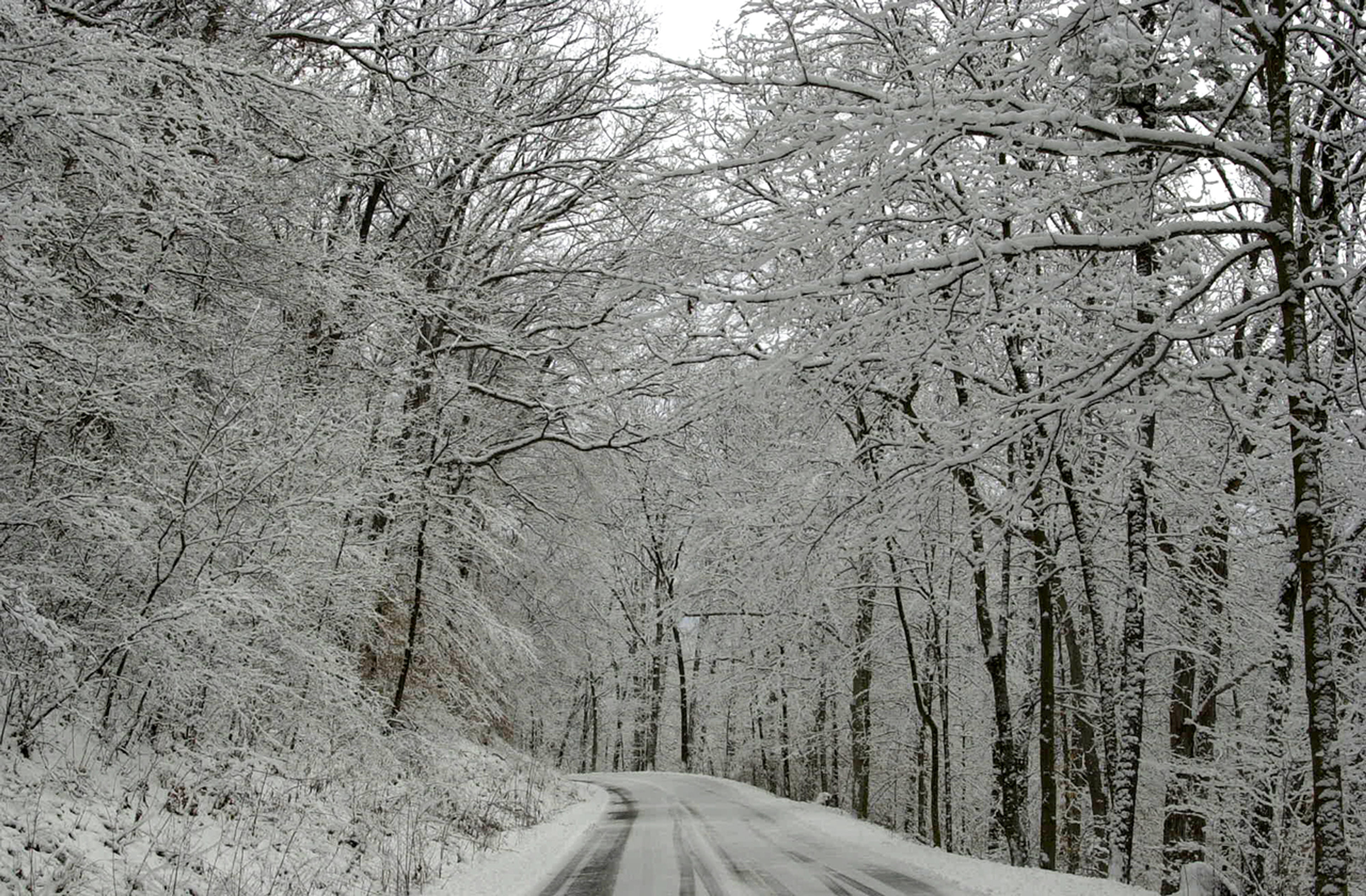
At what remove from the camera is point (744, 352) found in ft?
26.0

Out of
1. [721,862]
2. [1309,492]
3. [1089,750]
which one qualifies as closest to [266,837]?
[721,862]

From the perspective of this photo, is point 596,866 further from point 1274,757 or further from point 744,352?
point 1274,757

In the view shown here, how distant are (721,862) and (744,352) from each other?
20.3 ft

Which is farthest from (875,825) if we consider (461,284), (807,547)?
(461,284)

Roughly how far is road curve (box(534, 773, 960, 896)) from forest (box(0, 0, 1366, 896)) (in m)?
2.79

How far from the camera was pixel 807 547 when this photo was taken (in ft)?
26.7

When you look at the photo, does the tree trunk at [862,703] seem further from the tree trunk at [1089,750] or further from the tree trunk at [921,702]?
the tree trunk at [1089,750]

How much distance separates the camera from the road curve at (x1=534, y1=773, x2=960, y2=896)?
846 centimetres

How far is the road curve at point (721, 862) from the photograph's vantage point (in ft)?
27.8

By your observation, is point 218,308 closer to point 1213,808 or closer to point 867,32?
point 867,32

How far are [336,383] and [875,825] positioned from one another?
502 inches

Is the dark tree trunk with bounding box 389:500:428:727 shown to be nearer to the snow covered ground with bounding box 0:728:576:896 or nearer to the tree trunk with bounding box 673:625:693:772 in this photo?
the snow covered ground with bounding box 0:728:576:896

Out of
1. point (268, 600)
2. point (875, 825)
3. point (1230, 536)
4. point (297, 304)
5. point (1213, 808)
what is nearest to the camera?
point (268, 600)

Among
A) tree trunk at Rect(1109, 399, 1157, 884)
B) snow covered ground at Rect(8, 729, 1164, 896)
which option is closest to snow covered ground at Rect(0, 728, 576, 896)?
snow covered ground at Rect(8, 729, 1164, 896)
